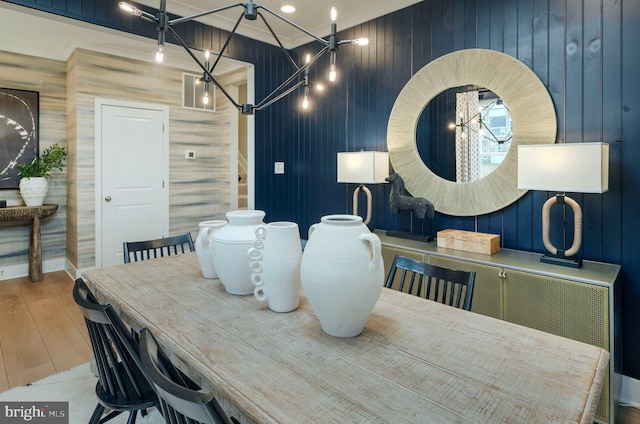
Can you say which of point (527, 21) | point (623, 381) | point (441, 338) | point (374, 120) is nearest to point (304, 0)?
point (374, 120)

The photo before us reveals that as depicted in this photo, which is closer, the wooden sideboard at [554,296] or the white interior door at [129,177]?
the wooden sideboard at [554,296]

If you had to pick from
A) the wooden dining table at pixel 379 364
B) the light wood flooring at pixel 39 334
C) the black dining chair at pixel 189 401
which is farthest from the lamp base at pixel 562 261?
the black dining chair at pixel 189 401

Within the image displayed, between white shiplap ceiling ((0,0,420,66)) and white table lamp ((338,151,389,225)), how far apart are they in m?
1.20

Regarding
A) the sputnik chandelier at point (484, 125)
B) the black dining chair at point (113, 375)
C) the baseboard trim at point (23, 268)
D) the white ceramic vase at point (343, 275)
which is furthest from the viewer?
the baseboard trim at point (23, 268)

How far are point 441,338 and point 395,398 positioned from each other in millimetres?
389

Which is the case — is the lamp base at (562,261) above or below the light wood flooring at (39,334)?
above

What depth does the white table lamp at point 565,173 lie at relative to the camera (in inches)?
75.3

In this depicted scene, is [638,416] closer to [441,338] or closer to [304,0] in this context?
[441,338]

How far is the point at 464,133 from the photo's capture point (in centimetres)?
280

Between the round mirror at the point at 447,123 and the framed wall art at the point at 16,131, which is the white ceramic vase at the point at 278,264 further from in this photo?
the framed wall art at the point at 16,131

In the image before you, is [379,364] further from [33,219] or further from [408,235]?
[33,219]

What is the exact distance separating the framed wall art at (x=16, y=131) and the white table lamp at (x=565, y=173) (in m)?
5.00

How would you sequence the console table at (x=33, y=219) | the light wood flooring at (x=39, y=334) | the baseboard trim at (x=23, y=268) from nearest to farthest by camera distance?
1. the light wood flooring at (x=39, y=334)
2. the console table at (x=33, y=219)
3. the baseboard trim at (x=23, y=268)

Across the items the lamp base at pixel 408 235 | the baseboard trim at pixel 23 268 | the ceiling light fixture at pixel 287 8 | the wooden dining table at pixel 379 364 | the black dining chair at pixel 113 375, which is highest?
the ceiling light fixture at pixel 287 8
